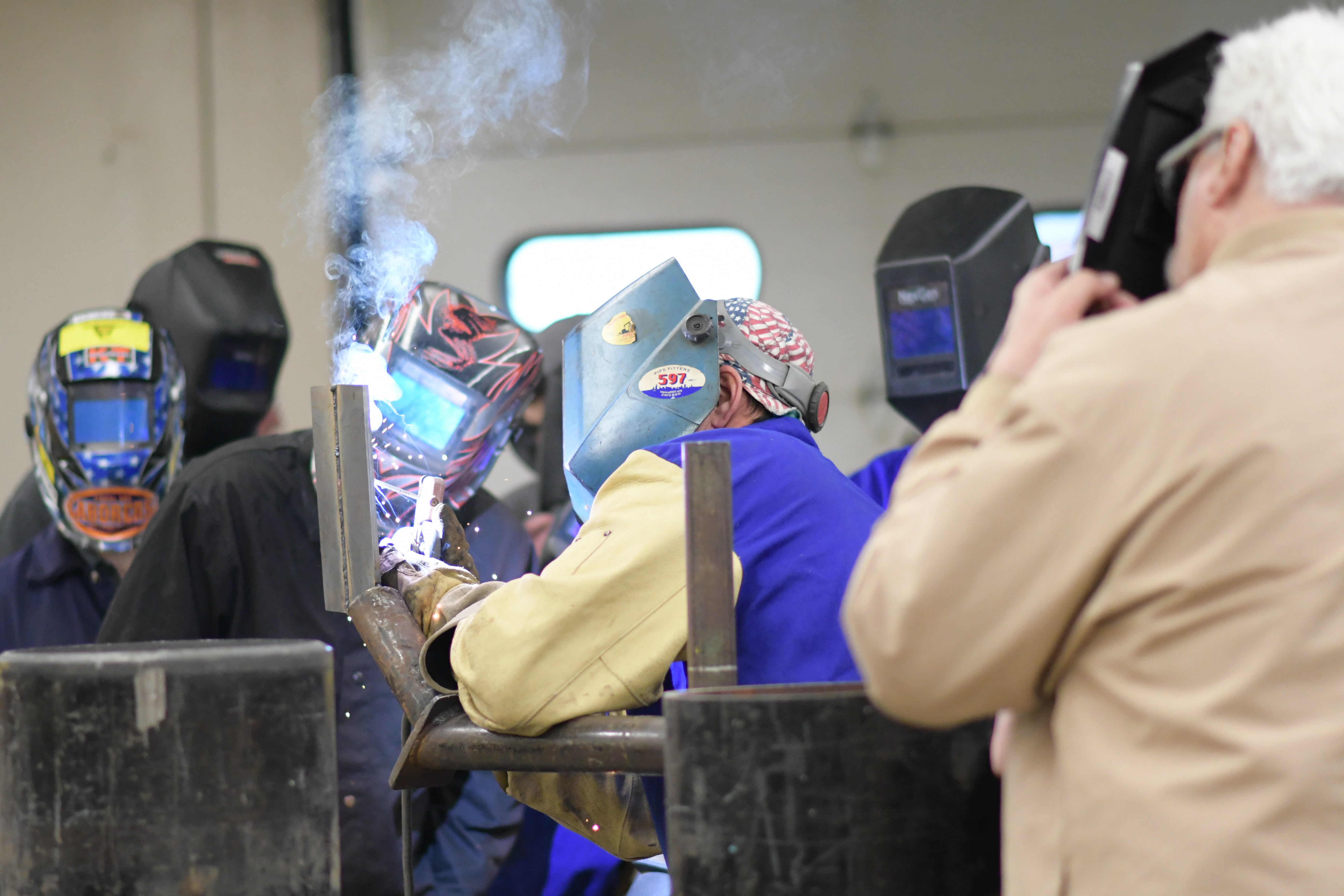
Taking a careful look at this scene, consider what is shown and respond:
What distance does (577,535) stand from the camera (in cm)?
159

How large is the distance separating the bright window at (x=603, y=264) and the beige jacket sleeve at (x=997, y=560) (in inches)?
158

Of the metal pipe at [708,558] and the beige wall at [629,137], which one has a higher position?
the beige wall at [629,137]

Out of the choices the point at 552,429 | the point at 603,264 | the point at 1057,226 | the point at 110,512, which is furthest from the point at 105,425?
the point at 1057,226

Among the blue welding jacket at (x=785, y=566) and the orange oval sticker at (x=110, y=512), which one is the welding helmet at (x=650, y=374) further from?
the orange oval sticker at (x=110, y=512)

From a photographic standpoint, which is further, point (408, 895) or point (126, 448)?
point (126, 448)

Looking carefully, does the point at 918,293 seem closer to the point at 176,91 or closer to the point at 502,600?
the point at 502,600

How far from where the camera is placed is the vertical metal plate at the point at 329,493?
1.77 metres

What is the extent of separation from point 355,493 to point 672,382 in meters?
0.46

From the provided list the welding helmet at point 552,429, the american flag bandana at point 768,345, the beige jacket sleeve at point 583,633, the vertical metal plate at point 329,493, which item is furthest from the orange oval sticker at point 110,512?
the beige jacket sleeve at point 583,633

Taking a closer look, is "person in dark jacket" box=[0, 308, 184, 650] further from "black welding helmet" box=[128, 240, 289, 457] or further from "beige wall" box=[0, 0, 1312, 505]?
"beige wall" box=[0, 0, 1312, 505]

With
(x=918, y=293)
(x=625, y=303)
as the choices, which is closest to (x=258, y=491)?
(x=625, y=303)

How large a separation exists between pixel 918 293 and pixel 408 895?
1742mm

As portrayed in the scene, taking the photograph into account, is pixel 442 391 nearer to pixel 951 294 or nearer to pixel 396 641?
pixel 396 641

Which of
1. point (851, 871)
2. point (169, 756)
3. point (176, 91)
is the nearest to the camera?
point (851, 871)
